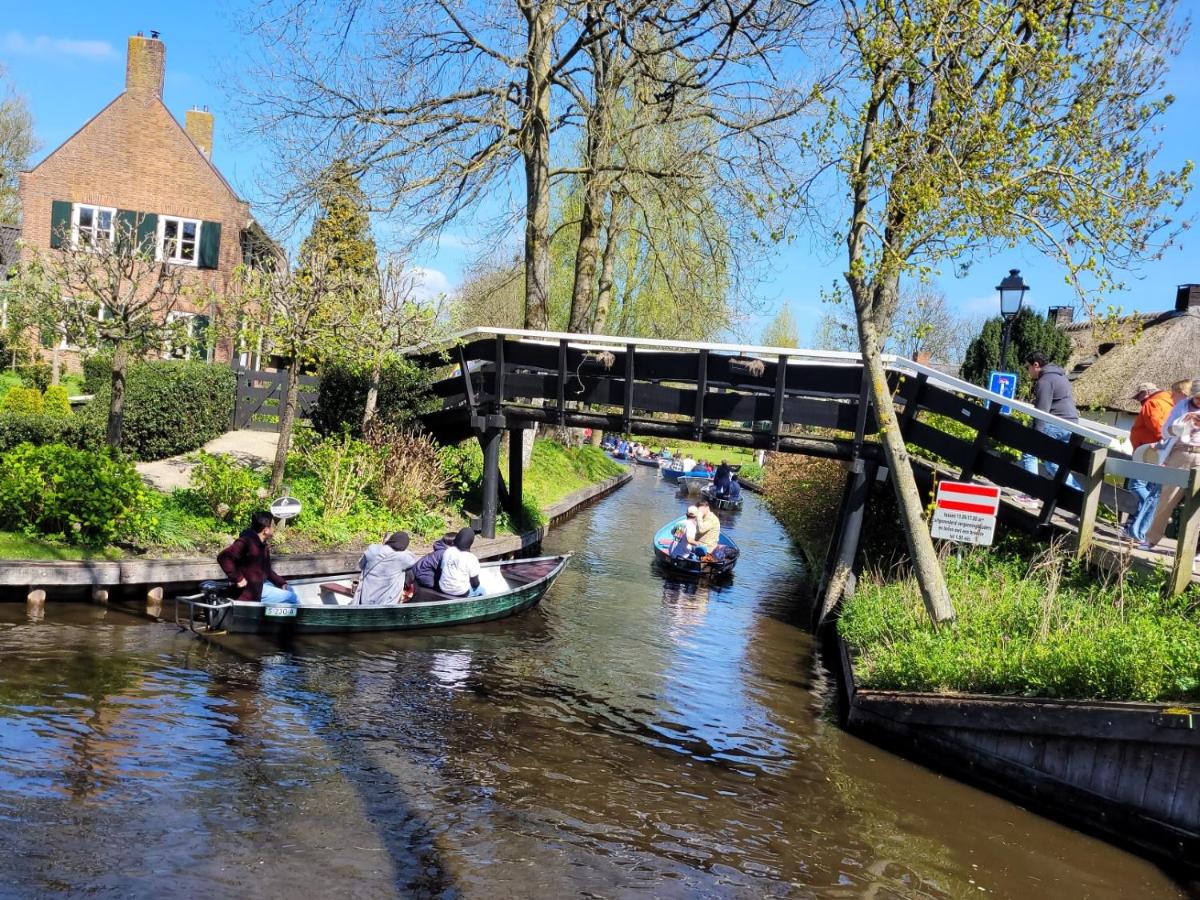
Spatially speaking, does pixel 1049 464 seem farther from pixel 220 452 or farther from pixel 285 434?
pixel 220 452

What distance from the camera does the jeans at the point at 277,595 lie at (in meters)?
11.9

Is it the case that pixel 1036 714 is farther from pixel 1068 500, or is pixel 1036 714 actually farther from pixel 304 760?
pixel 304 760

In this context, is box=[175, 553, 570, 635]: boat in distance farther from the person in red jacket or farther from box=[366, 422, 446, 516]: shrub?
the person in red jacket

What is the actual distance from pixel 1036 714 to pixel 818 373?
24.0 ft

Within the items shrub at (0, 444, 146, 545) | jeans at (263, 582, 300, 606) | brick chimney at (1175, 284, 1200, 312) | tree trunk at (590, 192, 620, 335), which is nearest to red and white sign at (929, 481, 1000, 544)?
jeans at (263, 582, 300, 606)

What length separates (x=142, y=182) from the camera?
3130cm

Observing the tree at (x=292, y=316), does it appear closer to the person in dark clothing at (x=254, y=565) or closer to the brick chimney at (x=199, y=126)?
the person in dark clothing at (x=254, y=565)

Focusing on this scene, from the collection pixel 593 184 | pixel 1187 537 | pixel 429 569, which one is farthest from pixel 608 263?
pixel 1187 537

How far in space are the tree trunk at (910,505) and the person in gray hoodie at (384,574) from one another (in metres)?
5.66

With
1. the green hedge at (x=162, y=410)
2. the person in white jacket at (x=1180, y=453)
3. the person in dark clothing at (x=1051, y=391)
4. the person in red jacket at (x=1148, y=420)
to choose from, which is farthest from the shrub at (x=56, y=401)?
the person in white jacket at (x=1180, y=453)

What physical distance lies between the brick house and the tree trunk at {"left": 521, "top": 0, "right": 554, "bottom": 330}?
11640mm

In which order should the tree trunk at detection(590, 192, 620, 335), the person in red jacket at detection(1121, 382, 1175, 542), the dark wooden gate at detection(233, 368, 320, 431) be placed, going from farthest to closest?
the tree trunk at detection(590, 192, 620, 335), the dark wooden gate at detection(233, 368, 320, 431), the person in red jacket at detection(1121, 382, 1175, 542)

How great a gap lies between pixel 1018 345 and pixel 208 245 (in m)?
25.4

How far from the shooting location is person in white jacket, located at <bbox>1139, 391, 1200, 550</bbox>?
1080cm
